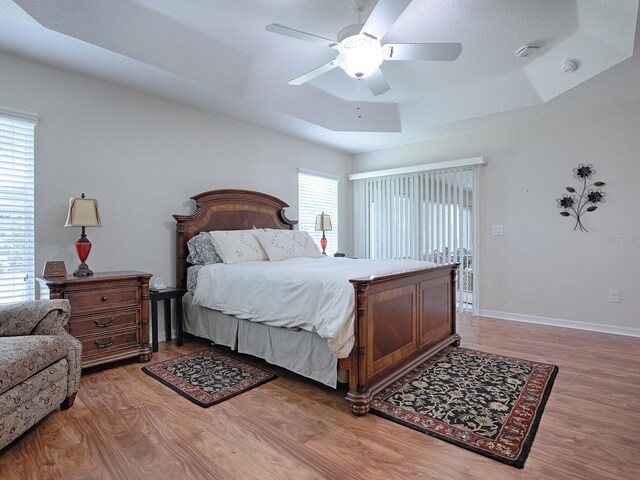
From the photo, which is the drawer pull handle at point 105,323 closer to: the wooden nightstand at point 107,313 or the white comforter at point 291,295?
the wooden nightstand at point 107,313

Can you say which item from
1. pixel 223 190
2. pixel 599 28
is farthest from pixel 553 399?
pixel 223 190

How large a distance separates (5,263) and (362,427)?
2917 mm

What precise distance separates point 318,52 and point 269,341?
259cm

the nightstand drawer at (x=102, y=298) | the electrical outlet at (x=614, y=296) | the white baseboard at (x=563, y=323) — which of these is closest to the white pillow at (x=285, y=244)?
the nightstand drawer at (x=102, y=298)

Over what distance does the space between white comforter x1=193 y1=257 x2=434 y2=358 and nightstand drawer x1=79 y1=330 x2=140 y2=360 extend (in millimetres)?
630

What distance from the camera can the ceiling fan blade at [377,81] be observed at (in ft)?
8.86

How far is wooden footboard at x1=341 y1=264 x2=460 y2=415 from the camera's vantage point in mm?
2146

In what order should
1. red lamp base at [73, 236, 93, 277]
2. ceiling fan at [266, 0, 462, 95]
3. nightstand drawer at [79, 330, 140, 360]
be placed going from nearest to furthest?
1. ceiling fan at [266, 0, 462, 95]
2. nightstand drawer at [79, 330, 140, 360]
3. red lamp base at [73, 236, 93, 277]

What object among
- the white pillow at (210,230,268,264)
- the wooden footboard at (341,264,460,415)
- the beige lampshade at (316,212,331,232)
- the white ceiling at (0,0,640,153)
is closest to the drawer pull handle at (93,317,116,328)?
the white pillow at (210,230,268,264)

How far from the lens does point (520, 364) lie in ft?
9.32

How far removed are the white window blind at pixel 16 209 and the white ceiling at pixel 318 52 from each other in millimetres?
653

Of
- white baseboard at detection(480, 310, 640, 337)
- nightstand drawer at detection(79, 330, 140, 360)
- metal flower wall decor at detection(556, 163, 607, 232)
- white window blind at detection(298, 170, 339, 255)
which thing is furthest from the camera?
white window blind at detection(298, 170, 339, 255)

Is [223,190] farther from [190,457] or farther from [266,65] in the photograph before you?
[190,457]

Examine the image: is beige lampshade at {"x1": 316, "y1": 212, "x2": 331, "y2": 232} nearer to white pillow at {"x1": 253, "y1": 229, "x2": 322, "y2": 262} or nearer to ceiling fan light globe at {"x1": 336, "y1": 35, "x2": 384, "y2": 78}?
white pillow at {"x1": 253, "y1": 229, "x2": 322, "y2": 262}
